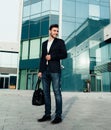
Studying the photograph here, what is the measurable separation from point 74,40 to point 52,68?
2219 centimetres

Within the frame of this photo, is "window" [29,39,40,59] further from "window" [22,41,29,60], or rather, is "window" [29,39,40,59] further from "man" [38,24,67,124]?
"man" [38,24,67,124]

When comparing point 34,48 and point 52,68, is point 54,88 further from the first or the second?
point 34,48

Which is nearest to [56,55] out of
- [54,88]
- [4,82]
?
[54,88]

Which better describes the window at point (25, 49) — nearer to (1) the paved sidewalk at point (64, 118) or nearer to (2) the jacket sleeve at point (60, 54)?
(1) the paved sidewalk at point (64, 118)

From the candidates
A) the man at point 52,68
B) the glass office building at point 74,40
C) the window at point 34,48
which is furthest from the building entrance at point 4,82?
the man at point 52,68

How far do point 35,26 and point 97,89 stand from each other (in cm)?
1038

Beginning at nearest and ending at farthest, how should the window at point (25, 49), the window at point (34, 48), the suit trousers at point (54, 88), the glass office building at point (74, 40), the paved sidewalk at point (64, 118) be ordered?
the paved sidewalk at point (64, 118) → the suit trousers at point (54, 88) → the glass office building at point (74, 40) → the window at point (34, 48) → the window at point (25, 49)

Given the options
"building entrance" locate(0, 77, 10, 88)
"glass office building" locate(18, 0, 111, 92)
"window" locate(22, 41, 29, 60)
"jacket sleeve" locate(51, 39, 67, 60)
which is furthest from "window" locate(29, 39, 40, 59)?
"jacket sleeve" locate(51, 39, 67, 60)

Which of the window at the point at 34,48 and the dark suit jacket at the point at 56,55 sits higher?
the window at the point at 34,48

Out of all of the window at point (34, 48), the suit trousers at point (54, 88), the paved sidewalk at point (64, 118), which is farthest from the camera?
the window at point (34, 48)

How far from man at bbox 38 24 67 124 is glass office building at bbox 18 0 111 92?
67.7 feet

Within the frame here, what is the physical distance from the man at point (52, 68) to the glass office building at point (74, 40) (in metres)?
20.6

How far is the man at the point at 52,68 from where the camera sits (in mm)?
4133

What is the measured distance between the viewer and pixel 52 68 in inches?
165
